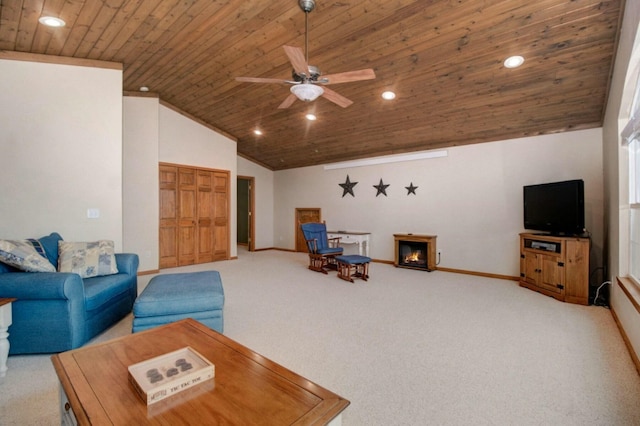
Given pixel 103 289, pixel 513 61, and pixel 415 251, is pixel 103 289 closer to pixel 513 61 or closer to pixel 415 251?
pixel 513 61

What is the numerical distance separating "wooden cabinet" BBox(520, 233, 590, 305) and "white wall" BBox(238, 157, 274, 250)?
634 cm

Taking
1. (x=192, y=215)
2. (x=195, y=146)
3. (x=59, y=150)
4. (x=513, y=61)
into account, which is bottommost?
(x=192, y=215)

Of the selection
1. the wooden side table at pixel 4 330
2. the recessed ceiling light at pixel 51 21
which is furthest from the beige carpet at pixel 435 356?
the recessed ceiling light at pixel 51 21

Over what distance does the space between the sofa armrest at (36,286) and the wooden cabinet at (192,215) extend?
11.8 ft

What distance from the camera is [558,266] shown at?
381 centimetres

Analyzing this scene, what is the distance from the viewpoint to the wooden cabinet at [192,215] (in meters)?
5.86

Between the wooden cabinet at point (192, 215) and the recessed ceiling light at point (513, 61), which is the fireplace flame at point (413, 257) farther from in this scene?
the wooden cabinet at point (192, 215)

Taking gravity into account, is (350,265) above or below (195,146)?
below

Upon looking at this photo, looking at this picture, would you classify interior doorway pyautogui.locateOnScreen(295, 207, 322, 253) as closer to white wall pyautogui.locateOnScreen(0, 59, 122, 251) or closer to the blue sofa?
white wall pyautogui.locateOnScreen(0, 59, 122, 251)

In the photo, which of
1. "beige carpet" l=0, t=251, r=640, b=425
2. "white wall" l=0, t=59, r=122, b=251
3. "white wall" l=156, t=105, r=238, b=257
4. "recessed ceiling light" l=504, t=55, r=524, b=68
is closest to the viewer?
"beige carpet" l=0, t=251, r=640, b=425

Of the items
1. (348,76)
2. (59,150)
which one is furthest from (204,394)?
(59,150)

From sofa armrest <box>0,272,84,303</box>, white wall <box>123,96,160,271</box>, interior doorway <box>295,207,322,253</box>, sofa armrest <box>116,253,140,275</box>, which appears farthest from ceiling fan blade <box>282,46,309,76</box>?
interior doorway <box>295,207,322,253</box>

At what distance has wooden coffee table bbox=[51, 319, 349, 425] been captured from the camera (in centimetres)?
105

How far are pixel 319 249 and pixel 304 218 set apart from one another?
8.30 ft
